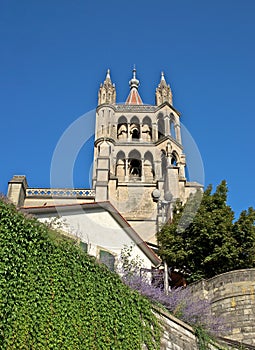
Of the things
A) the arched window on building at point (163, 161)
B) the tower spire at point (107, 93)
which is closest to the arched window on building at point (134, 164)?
the arched window on building at point (163, 161)

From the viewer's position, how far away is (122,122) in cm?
4878

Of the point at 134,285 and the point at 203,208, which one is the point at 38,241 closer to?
the point at 134,285

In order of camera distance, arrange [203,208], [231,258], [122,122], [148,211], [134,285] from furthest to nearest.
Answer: [122,122] < [148,211] < [203,208] < [231,258] < [134,285]

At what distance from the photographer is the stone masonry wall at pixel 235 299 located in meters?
15.3

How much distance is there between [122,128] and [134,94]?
397 inches

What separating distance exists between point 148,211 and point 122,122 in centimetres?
1399

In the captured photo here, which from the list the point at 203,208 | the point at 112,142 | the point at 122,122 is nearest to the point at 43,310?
the point at 203,208

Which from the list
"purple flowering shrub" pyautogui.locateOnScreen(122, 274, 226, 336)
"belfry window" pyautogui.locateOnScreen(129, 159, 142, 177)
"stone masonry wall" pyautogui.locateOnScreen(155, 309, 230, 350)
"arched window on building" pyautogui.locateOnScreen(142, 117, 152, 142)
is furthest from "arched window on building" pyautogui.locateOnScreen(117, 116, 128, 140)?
"stone masonry wall" pyautogui.locateOnScreen(155, 309, 230, 350)

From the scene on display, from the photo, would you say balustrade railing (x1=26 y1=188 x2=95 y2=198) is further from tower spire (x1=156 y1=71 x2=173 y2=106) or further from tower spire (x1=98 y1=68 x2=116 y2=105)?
tower spire (x1=156 y1=71 x2=173 y2=106)

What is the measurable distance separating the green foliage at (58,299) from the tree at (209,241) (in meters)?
8.69

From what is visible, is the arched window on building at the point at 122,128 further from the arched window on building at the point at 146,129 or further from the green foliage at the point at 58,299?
the green foliage at the point at 58,299

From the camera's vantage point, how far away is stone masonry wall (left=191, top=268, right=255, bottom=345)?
15.3 m

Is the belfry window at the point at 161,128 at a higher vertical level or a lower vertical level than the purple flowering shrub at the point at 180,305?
higher

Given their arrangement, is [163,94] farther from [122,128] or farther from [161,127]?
[122,128]
